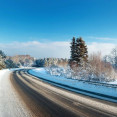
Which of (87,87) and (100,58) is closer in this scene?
(87,87)

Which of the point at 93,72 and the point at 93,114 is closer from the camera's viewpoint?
the point at 93,114

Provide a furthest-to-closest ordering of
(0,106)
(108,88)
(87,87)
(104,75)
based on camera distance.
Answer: (104,75) → (87,87) → (108,88) → (0,106)

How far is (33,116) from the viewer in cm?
555

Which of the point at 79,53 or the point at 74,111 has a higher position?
the point at 79,53

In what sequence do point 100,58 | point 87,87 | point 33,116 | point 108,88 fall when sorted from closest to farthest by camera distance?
point 33,116, point 108,88, point 87,87, point 100,58

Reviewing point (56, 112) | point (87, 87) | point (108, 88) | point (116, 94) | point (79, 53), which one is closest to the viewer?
point (56, 112)

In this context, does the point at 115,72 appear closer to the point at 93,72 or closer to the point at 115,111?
the point at 93,72

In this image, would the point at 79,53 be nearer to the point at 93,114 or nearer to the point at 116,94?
the point at 116,94

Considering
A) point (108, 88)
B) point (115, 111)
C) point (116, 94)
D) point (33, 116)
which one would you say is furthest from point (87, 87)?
point (33, 116)

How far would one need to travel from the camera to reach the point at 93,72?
2002 centimetres

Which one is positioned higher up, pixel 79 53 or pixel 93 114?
pixel 79 53

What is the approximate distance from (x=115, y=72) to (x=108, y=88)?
11.4 m

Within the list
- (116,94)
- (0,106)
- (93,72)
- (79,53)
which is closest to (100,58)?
(93,72)

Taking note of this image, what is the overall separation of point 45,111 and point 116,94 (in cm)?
617
